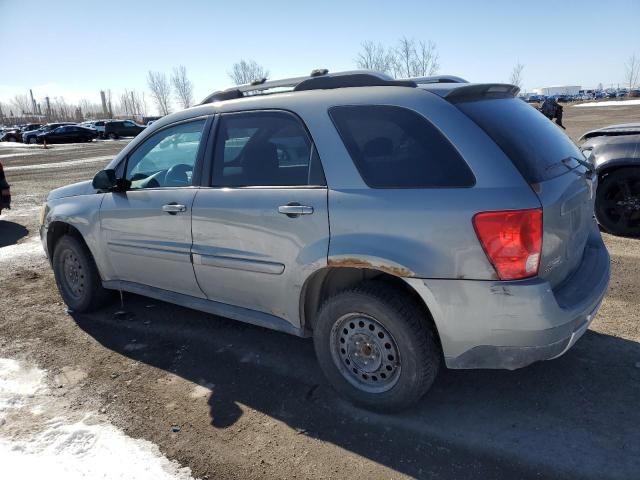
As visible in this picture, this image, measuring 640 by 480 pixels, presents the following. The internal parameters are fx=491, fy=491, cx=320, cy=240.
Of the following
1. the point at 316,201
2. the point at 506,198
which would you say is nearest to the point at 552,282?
the point at 506,198

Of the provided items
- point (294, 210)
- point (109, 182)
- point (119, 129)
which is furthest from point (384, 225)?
point (119, 129)

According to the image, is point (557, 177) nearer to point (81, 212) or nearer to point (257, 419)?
point (257, 419)

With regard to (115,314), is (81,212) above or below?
above

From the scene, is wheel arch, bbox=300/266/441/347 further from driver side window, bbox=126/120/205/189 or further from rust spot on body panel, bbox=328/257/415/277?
driver side window, bbox=126/120/205/189

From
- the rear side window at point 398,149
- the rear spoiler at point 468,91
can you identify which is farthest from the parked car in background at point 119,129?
the rear spoiler at point 468,91

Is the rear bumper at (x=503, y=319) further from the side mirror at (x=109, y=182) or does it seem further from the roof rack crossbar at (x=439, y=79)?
the side mirror at (x=109, y=182)

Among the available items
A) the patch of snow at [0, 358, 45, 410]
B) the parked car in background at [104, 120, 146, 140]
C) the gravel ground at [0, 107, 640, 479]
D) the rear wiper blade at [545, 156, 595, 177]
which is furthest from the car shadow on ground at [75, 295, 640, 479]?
the parked car in background at [104, 120, 146, 140]

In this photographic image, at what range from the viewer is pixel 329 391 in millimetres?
3236

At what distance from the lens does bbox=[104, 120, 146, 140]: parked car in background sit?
140ft

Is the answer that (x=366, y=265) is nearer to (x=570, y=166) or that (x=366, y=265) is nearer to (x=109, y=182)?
(x=570, y=166)

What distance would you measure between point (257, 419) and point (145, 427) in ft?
2.23

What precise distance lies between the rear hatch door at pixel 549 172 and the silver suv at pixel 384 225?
1 cm

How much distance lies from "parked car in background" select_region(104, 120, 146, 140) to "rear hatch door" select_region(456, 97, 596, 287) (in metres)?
43.7

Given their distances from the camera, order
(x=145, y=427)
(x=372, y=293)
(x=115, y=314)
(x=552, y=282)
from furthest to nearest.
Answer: (x=115, y=314) → (x=145, y=427) → (x=372, y=293) → (x=552, y=282)
